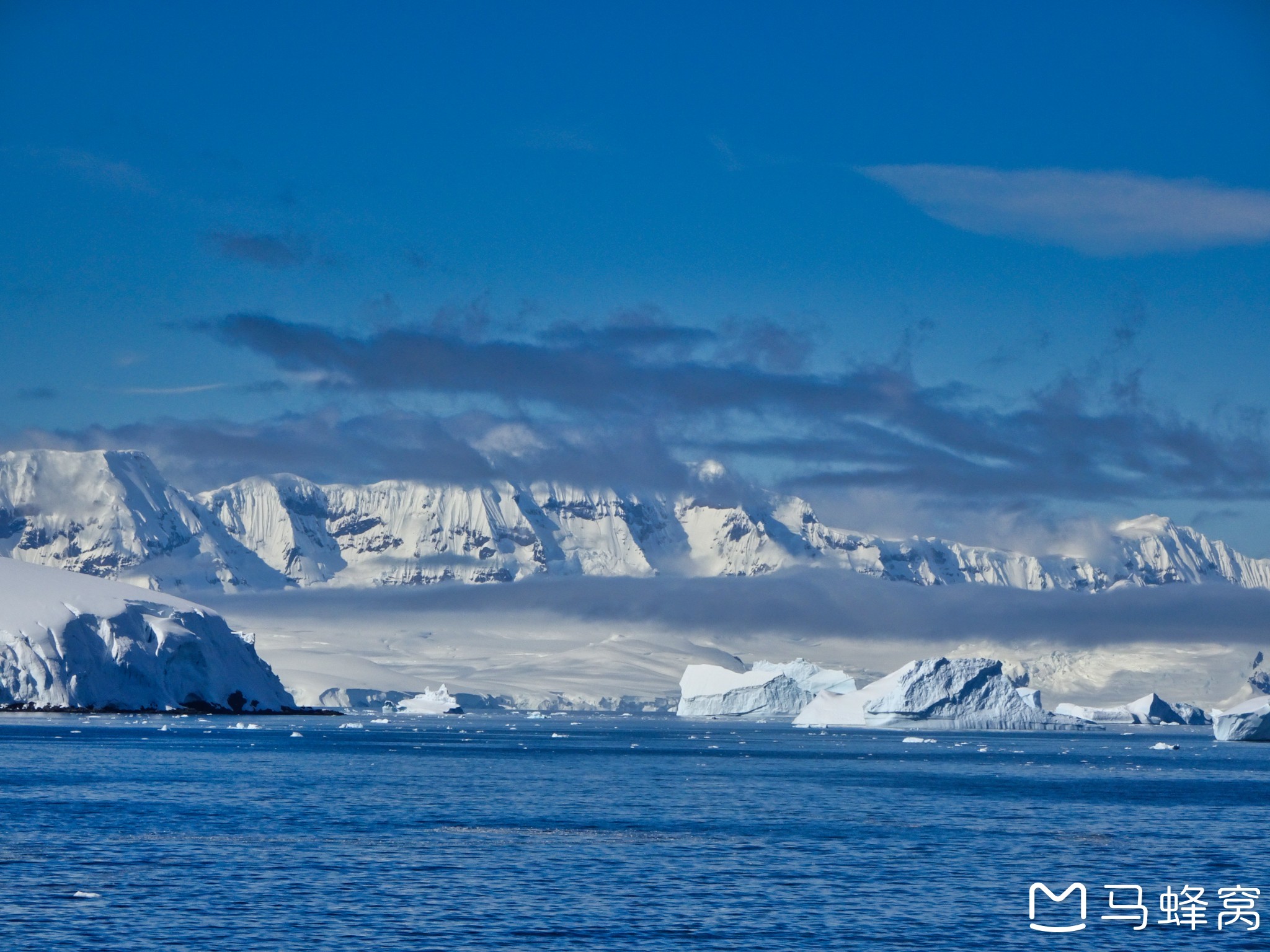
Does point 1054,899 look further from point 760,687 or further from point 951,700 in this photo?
point 760,687

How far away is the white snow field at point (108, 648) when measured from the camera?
14000cm

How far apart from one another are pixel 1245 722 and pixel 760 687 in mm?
59132

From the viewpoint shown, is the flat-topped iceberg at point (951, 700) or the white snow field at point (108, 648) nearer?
the flat-topped iceberg at point (951, 700)

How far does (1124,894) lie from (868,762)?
54.4 meters

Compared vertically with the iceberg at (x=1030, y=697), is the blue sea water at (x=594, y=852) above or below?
below

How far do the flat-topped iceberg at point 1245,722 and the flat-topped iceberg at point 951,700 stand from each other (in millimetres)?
15728

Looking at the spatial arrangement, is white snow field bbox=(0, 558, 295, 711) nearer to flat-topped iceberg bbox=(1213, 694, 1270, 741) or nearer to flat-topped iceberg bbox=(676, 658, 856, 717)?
flat-topped iceberg bbox=(676, 658, 856, 717)

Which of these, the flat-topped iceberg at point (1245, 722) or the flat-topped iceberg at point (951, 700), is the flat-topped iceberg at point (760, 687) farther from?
the flat-topped iceberg at point (1245, 722)

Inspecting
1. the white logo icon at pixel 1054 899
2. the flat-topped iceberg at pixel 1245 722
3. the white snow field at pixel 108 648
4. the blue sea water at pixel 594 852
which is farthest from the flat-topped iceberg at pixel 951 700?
the white logo icon at pixel 1054 899

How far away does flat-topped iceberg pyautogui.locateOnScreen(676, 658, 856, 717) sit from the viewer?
557 feet

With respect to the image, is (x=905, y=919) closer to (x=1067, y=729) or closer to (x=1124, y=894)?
(x=1124, y=894)

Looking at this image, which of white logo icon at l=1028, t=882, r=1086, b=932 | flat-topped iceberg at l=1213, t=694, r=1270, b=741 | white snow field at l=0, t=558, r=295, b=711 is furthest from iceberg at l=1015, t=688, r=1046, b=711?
white logo icon at l=1028, t=882, r=1086, b=932

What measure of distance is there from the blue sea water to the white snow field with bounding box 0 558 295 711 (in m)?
59.7

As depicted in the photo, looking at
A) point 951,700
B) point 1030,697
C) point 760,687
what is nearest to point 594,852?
point 951,700
